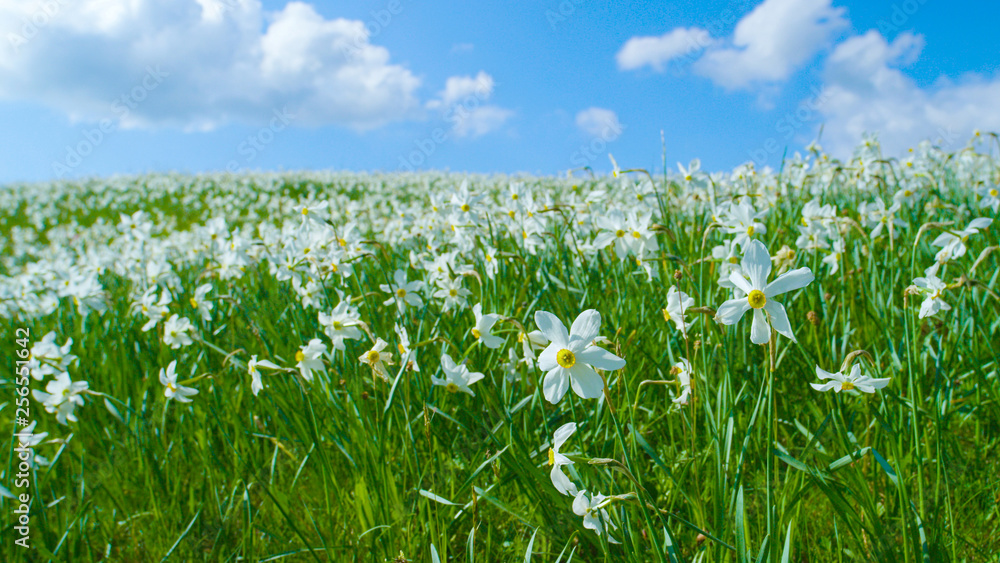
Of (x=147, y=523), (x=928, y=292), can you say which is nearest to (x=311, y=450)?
(x=147, y=523)

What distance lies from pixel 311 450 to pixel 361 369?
411mm

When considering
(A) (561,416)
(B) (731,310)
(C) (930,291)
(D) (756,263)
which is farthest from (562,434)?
(C) (930,291)

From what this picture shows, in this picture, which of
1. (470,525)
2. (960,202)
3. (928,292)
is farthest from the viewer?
(960,202)

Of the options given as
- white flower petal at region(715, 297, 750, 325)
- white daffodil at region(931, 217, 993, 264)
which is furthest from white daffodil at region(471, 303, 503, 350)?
white daffodil at region(931, 217, 993, 264)

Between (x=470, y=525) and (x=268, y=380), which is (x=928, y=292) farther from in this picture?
(x=268, y=380)

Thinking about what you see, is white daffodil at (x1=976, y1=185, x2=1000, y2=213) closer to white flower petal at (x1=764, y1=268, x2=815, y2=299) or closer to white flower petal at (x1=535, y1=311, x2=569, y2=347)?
white flower petal at (x1=764, y1=268, x2=815, y2=299)

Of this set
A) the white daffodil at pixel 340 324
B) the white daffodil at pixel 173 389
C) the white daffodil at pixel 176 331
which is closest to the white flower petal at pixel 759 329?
the white daffodil at pixel 340 324

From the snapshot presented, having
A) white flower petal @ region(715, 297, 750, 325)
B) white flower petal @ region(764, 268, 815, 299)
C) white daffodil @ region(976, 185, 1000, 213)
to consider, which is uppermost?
white daffodil @ region(976, 185, 1000, 213)

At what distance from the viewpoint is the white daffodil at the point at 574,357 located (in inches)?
50.9

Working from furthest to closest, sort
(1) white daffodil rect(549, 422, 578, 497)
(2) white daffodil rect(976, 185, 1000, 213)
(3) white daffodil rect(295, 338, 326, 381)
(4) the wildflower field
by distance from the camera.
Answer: (2) white daffodil rect(976, 185, 1000, 213), (3) white daffodil rect(295, 338, 326, 381), (4) the wildflower field, (1) white daffodil rect(549, 422, 578, 497)

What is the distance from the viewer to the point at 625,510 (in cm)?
154

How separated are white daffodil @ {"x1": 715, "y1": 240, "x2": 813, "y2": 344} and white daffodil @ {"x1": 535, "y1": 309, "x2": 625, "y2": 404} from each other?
0.90 ft

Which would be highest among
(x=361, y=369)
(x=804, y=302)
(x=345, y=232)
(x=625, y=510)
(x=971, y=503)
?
(x=345, y=232)

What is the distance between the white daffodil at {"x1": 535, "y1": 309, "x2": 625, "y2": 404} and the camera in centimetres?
129
